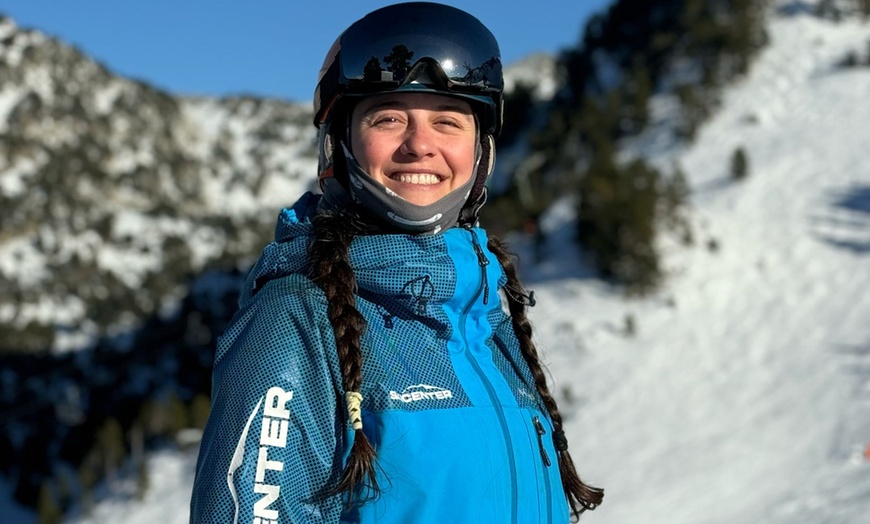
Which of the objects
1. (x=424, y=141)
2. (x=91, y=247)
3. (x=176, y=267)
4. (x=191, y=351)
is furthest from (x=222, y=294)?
(x=424, y=141)

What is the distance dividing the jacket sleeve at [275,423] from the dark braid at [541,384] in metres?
0.78

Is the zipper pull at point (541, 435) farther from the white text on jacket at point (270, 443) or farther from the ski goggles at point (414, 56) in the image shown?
the ski goggles at point (414, 56)

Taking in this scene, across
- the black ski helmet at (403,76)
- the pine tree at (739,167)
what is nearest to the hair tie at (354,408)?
the black ski helmet at (403,76)

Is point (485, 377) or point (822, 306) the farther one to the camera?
point (822, 306)

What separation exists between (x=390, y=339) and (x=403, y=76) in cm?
67

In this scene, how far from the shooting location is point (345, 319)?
6.32 feet

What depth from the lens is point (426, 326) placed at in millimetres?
2088

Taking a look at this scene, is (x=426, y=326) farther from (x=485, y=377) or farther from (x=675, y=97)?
(x=675, y=97)

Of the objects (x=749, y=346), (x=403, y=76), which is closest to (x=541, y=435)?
(x=403, y=76)

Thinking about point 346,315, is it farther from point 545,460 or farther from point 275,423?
point 545,460

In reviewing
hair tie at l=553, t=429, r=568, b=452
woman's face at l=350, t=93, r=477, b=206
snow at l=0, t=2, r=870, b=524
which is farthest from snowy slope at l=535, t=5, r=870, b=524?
woman's face at l=350, t=93, r=477, b=206

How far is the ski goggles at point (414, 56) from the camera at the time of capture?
2.23 meters

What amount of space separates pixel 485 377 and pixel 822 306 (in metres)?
22.2

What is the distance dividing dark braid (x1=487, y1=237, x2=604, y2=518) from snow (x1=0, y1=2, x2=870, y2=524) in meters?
10.1
